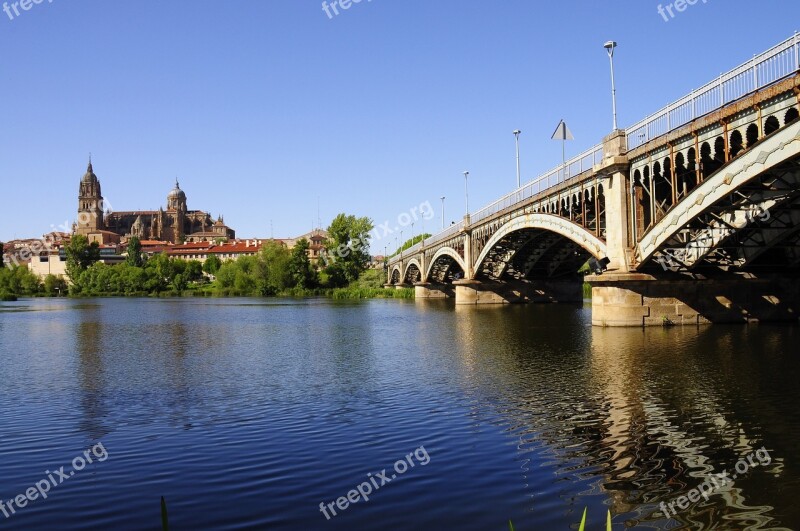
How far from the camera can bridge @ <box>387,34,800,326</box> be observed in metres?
24.7

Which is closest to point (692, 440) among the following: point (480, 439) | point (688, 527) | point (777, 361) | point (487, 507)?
point (480, 439)

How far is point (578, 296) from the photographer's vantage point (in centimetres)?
7200

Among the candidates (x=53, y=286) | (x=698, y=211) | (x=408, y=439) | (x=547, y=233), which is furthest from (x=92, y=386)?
(x=53, y=286)

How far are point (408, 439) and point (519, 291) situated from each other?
61162 millimetres

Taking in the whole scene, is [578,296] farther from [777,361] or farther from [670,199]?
[777,361]

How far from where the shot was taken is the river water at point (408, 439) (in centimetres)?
891

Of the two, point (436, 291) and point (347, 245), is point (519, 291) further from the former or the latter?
point (347, 245)

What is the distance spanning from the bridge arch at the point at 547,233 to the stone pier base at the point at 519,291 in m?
5.22

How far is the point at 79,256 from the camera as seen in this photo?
173750 millimetres

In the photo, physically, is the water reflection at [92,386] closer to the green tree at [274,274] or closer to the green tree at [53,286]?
the green tree at [274,274]

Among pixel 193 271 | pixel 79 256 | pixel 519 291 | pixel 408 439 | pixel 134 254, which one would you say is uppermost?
pixel 134 254

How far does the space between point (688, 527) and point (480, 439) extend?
15.7 feet

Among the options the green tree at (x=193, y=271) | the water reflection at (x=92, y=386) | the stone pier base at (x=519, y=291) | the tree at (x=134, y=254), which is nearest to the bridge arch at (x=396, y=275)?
the stone pier base at (x=519, y=291)

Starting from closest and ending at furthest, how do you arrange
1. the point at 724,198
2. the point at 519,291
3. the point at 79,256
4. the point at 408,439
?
the point at 408,439 → the point at 724,198 → the point at 519,291 → the point at 79,256
